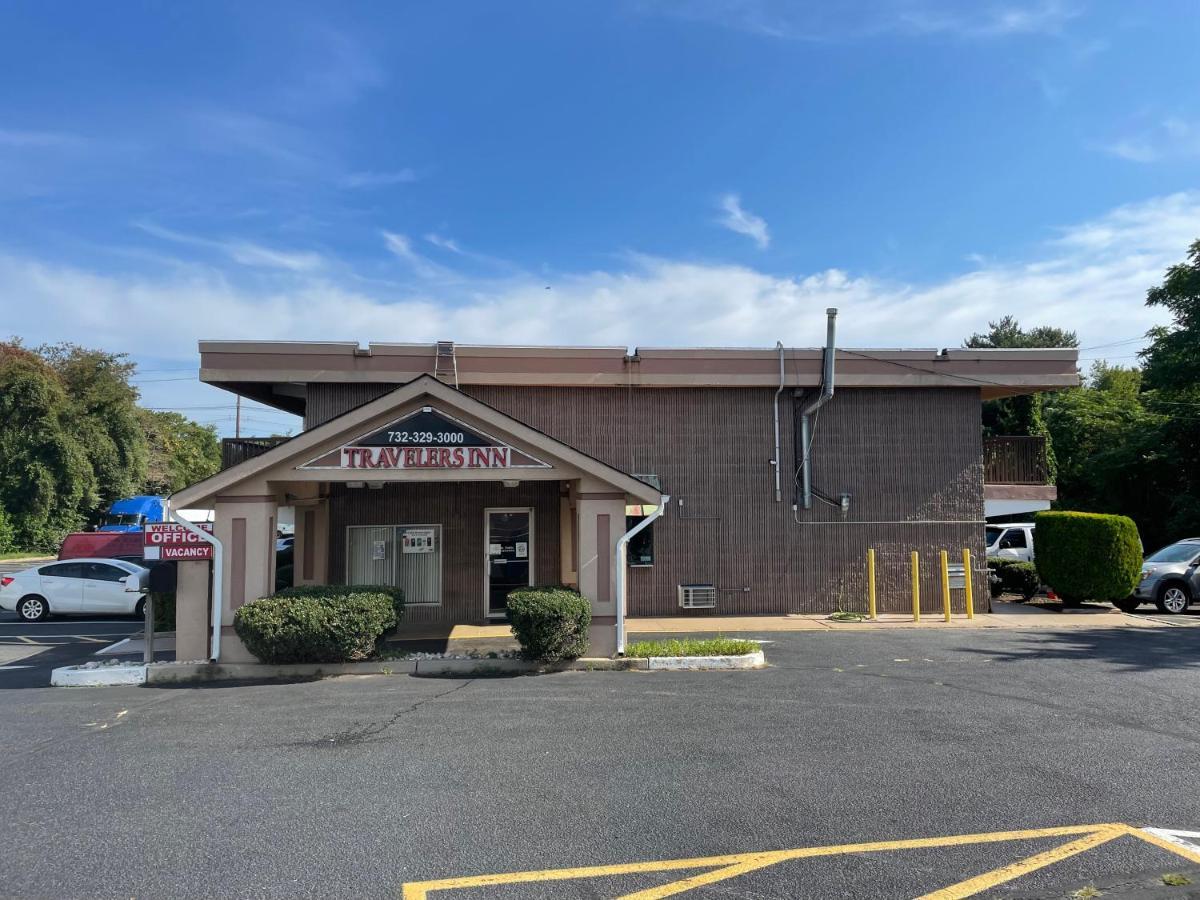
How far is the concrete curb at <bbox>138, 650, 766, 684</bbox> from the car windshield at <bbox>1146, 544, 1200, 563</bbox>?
492 inches

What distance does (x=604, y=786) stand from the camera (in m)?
6.19

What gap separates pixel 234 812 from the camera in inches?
224

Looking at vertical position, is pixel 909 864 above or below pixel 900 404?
below

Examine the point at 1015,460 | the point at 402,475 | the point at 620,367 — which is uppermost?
the point at 620,367

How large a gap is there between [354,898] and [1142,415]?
36.2m

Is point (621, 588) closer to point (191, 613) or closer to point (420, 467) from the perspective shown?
point (420, 467)

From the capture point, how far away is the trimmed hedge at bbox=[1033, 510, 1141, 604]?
17172mm

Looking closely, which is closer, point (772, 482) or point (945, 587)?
point (945, 587)

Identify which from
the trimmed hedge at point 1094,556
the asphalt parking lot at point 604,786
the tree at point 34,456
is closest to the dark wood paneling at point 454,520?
the asphalt parking lot at point 604,786

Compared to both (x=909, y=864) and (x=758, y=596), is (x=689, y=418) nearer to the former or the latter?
(x=758, y=596)

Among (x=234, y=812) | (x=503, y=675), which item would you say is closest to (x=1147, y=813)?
(x=234, y=812)

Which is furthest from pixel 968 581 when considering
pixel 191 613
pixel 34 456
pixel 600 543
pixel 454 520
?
pixel 34 456

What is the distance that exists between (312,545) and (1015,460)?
15.2 m

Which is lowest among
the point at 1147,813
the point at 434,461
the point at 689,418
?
the point at 1147,813
